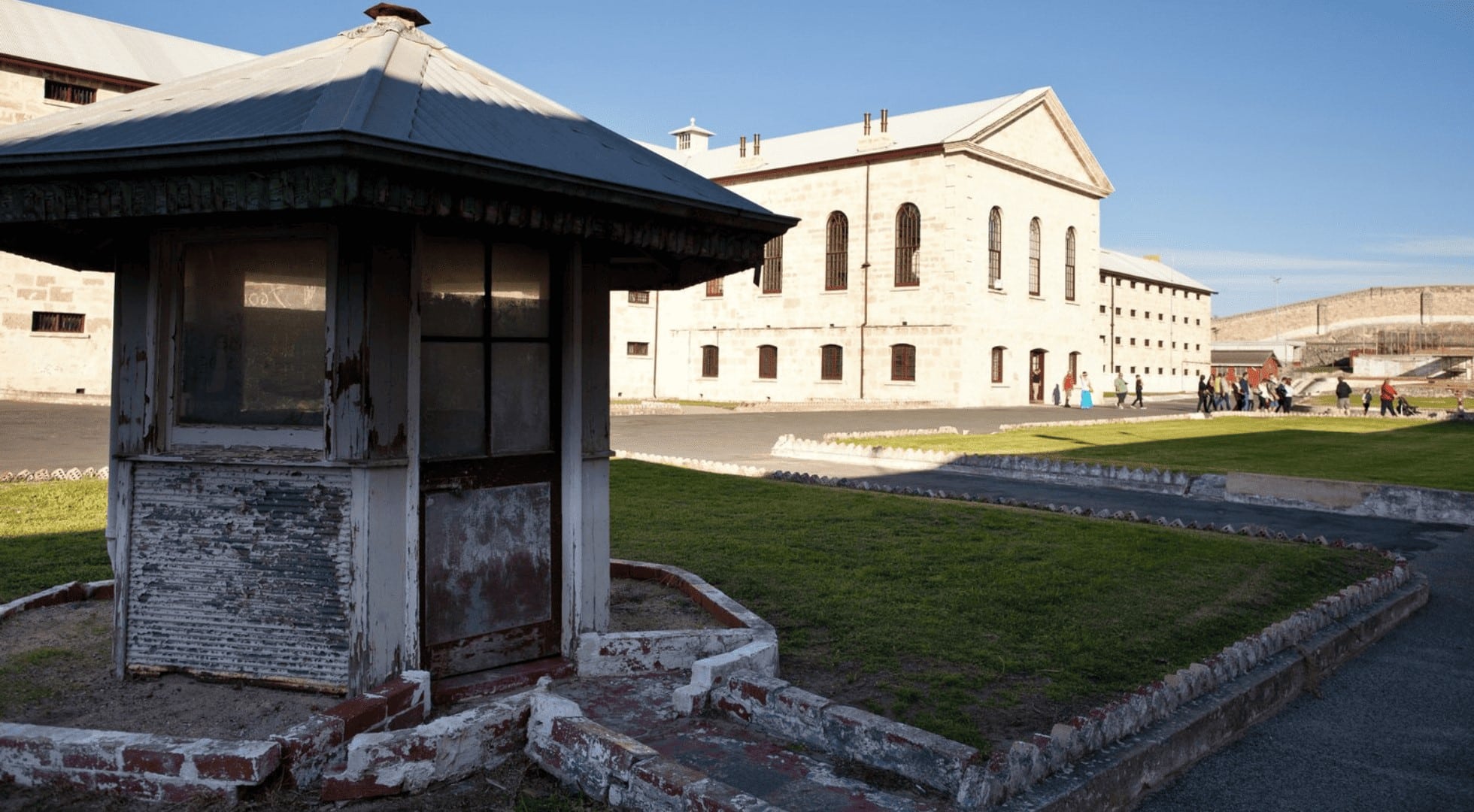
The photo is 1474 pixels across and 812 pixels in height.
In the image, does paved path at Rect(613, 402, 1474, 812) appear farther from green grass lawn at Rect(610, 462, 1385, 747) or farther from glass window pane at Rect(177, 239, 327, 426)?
glass window pane at Rect(177, 239, 327, 426)

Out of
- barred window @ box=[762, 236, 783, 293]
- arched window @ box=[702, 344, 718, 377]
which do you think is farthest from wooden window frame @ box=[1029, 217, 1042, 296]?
arched window @ box=[702, 344, 718, 377]

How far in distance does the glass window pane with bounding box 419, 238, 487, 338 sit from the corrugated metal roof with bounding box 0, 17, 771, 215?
2.04ft

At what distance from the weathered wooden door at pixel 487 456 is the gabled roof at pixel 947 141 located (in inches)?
1286

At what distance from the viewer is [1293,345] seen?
70500 mm

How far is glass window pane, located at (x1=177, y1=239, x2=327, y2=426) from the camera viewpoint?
4422mm

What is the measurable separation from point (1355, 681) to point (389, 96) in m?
6.00

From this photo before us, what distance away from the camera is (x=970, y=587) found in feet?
22.9

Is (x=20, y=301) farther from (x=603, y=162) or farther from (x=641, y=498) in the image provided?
(x=603, y=162)

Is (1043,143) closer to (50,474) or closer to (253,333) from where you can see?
(50,474)

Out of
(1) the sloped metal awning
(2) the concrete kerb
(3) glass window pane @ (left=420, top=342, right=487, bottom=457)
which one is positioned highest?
(1) the sloped metal awning

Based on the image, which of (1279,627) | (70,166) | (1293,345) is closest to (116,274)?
(70,166)

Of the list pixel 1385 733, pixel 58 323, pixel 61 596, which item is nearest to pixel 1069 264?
pixel 58 323

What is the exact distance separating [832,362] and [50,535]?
3294 cm

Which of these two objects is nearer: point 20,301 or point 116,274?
point 116,274
